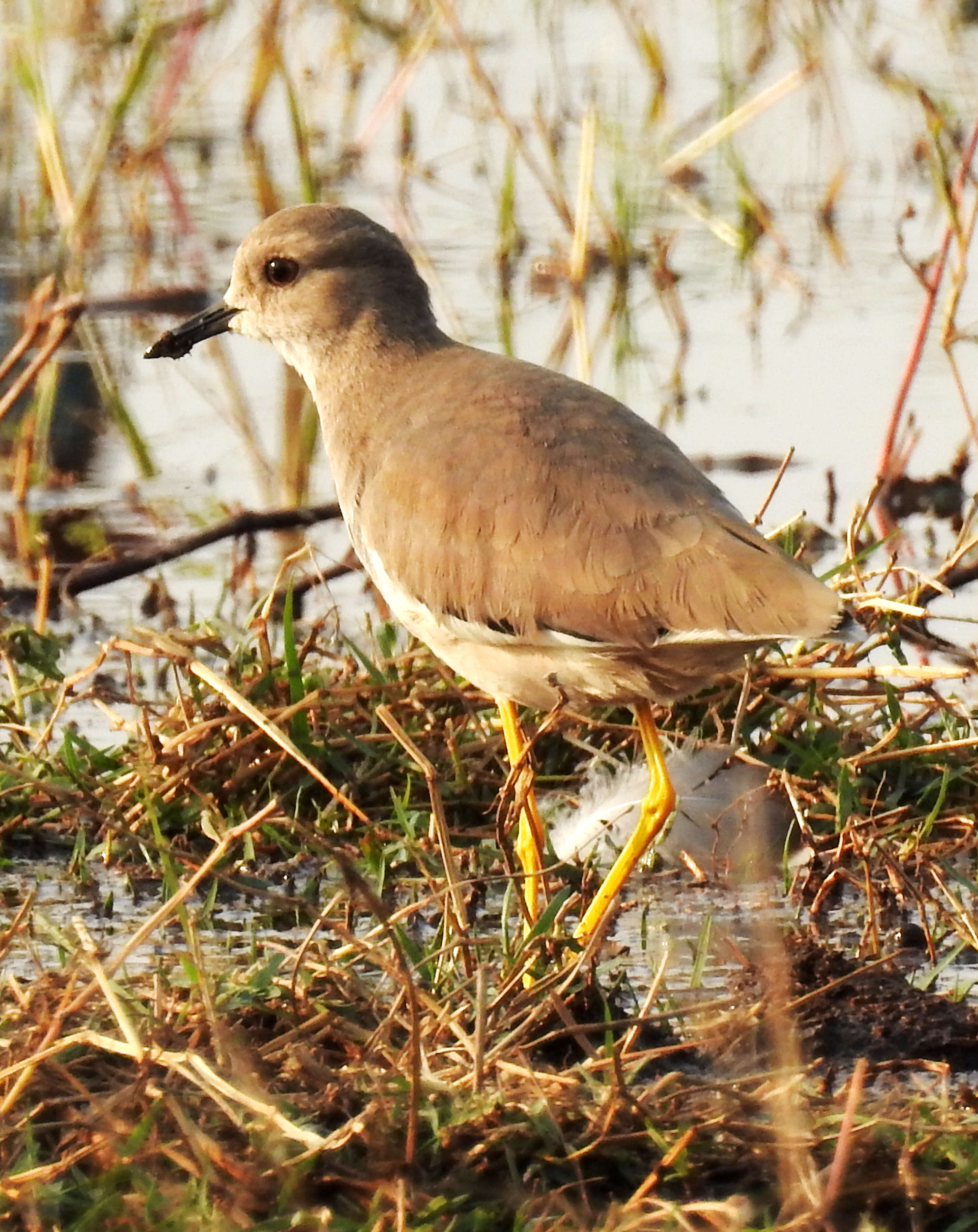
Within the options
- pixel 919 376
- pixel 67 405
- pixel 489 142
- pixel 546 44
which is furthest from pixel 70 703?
pixel 546 44

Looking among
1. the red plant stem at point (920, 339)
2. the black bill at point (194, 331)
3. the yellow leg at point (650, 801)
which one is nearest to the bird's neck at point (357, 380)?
the black bill at point (194, 331)

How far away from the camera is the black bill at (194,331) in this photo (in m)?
5.46

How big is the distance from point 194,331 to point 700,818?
A: 68.3 inches

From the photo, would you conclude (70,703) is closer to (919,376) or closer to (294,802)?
(294,802)

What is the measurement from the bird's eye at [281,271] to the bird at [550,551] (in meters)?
0.42

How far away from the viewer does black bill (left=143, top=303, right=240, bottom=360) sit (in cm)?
→ 546

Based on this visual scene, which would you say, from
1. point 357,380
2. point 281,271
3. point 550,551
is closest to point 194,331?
point 281,271

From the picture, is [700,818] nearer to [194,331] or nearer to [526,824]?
[526,824]

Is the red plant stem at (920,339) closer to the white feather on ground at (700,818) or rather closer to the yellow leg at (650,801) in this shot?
the white feather on ground at (700,818)

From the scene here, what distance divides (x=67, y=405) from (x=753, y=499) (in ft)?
8.67

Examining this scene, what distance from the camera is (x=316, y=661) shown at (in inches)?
220

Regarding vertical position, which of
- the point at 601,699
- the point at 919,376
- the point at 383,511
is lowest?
the point at 919,376

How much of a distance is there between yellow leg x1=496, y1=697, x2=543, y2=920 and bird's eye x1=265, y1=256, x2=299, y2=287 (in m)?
1.15

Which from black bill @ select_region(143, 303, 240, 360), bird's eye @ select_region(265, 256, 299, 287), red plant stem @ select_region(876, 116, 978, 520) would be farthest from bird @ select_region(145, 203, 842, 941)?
red plant stem @ select_region(876, 116, 978, 520)
